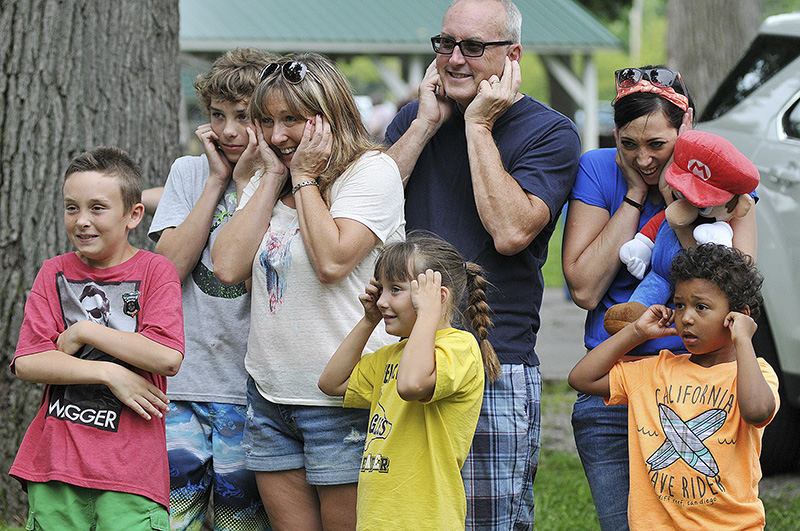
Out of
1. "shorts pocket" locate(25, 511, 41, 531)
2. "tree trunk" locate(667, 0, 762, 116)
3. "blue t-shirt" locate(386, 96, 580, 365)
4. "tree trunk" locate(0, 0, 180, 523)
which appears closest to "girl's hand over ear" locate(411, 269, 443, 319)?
"blue t-shirt" locate(386, 96, 580, 365)

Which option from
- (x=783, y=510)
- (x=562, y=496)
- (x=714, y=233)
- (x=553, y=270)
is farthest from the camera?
(x=553, y=270)

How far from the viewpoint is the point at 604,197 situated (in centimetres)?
338

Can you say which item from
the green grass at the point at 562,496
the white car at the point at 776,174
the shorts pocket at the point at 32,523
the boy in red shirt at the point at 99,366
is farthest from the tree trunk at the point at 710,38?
the shorts pocket at the point at 32,523

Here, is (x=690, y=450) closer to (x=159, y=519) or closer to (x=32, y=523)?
(x=159, y=519)

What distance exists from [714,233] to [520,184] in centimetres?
60

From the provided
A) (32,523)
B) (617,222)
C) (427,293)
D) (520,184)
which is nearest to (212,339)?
(32,523)

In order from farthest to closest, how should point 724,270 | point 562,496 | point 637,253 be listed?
point 562,496
point 637,253
point 724,270

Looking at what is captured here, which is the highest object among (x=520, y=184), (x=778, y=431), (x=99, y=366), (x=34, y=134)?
(x=34, y=134)

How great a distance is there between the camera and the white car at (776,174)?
498 centimetres

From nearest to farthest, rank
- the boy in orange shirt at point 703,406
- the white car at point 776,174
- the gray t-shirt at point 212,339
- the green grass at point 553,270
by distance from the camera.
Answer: the boy in orange shirt at point 703,406, the gray t-shirt at point 212,339, the white car at point 776,174, the green grass at point 553,270

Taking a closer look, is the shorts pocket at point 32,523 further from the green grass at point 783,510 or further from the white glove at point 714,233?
the green grass at point 783,510

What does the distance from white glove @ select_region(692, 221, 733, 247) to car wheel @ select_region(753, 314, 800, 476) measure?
85.0 inches

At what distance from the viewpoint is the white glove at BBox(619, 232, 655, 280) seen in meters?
3.19

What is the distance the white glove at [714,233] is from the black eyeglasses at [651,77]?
467mm
